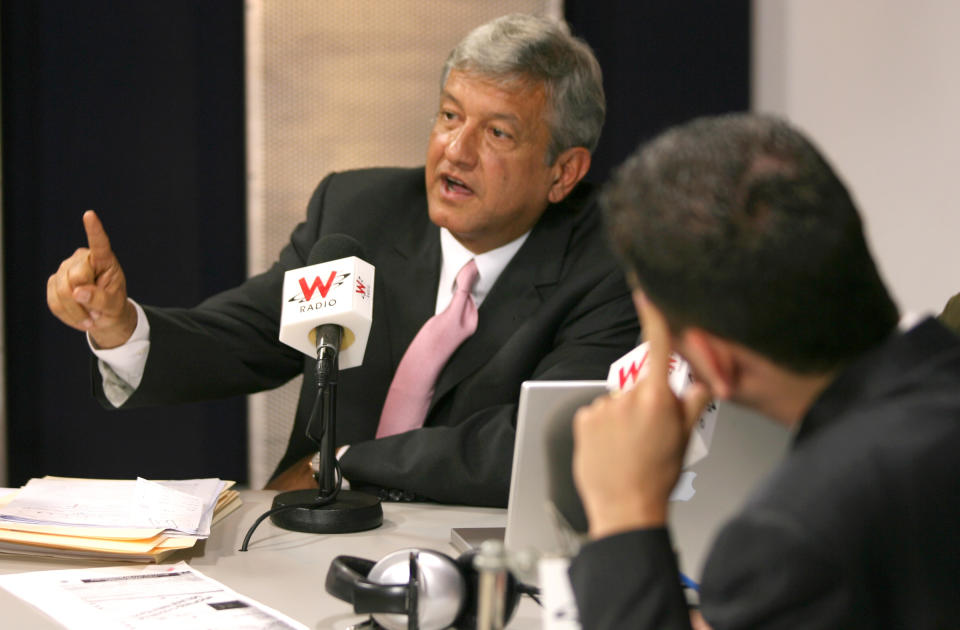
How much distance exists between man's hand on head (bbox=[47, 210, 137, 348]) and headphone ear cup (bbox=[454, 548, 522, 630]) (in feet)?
3.06

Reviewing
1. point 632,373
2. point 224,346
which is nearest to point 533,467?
point 632,373

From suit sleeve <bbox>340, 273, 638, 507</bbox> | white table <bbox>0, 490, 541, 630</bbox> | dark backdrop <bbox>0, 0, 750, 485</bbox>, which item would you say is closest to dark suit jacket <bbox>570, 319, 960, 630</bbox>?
white table <bbox>0, 490, 541, 630</bbox>

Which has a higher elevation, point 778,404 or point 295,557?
point 778,404

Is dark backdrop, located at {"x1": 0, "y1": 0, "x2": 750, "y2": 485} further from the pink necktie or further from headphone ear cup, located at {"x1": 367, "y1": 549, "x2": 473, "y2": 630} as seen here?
headphone ear cup, located at {"x1": 367, "y1": 549, "x2": 473, "y2": 630}

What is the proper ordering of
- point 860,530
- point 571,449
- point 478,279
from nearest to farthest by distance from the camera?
1. point 860,530
2. point 571,449
3. point 478,279

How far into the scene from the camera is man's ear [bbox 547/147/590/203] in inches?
90.1

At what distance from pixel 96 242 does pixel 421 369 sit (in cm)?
71

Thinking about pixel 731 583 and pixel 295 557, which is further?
pixel 295 557

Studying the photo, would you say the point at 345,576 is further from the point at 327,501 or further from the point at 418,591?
the point at 327,501

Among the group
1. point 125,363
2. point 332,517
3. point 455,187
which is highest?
point 455,187

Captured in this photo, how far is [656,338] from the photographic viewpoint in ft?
2.75

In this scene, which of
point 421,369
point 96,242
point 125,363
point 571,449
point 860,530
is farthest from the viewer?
point 421,369

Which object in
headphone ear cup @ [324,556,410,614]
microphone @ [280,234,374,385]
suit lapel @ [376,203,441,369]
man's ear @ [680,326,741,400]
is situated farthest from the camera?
suit lapel @ [376,203,441,369]

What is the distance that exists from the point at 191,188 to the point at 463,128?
144cm
